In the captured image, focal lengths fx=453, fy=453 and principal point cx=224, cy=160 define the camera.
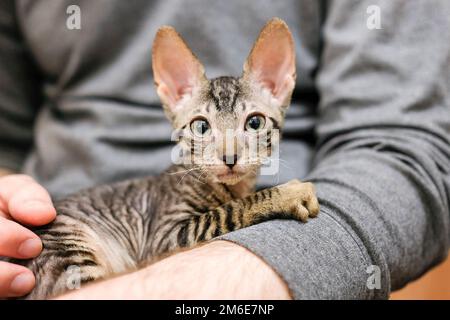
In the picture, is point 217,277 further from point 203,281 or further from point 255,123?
point 255,123

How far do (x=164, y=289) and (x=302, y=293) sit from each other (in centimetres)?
20

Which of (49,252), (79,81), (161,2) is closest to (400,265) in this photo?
(49,252)

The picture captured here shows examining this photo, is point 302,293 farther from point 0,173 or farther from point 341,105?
point 0,173

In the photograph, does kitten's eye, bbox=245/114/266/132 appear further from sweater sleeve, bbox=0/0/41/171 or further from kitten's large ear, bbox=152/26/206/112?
sweater sleeve, bbox=0/0/41/171

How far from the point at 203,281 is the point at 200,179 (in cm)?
24

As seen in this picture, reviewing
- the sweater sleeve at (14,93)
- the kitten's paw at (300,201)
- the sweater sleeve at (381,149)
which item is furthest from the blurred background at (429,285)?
the sweater sleeve at (14,93)

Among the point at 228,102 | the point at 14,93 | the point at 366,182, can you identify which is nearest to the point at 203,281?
the point at 228,102

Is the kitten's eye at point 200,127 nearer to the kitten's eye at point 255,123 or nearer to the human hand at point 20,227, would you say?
the kitten's eye at point 255,123

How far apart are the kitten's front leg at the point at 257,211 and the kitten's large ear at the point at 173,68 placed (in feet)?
0.73

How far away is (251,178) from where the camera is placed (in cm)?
92

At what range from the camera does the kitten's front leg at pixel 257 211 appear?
0.79 metres

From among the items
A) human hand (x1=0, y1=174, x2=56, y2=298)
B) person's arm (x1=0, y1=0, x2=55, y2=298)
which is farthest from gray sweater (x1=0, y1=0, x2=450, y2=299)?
human hand (x1=0, y1=174, x2=56, y2=298)

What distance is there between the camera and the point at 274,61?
0.77 meters

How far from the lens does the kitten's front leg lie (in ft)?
2.60
